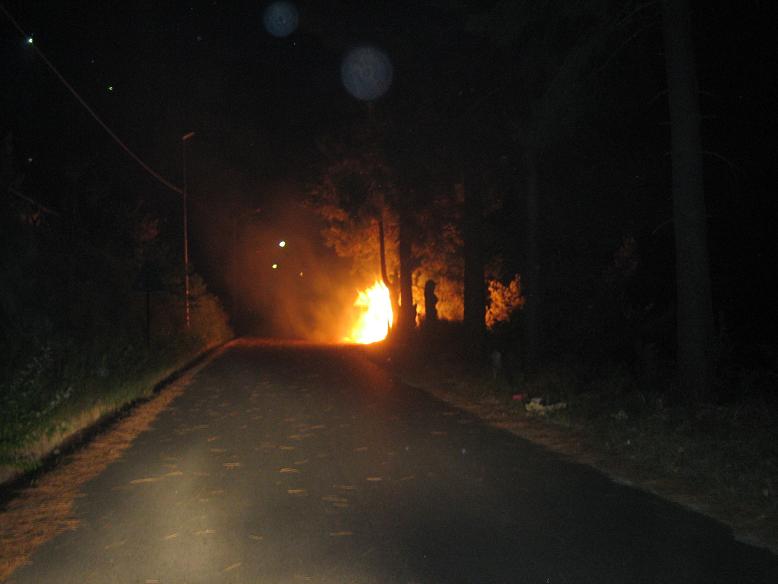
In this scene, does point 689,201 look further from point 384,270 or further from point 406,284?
point 384,270

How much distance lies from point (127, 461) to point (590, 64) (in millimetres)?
10041

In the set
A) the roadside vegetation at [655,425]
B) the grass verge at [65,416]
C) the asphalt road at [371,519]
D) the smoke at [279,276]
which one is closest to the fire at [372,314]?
the smoke at [279,276]

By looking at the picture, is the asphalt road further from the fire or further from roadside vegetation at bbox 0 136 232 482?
the fire

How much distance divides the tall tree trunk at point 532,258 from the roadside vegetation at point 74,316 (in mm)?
9103

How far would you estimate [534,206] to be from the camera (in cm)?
1927

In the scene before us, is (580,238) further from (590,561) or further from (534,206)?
(590,561)

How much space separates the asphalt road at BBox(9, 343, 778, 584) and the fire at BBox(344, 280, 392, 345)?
40178 mm

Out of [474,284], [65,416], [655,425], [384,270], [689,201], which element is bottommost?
[655,425]

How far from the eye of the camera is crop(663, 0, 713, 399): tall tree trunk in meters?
13.1

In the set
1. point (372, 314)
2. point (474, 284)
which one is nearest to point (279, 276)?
point (372, 314)

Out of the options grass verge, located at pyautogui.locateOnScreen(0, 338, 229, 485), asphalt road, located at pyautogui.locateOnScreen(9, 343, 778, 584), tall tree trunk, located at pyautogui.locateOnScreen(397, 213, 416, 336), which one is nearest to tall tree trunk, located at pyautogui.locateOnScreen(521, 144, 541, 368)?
asphalt road, located at pyautogui.locateOnScreen(9, 343, 778, 584)

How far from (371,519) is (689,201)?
8048mm

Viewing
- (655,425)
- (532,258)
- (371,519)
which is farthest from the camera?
(532,258)

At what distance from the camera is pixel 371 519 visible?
7.91m
